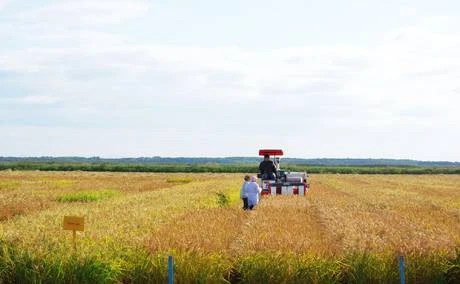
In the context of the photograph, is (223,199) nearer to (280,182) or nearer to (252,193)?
(280,182)

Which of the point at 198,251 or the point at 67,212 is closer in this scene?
the point at 198,251

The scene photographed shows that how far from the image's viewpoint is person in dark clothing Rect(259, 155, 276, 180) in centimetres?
3145

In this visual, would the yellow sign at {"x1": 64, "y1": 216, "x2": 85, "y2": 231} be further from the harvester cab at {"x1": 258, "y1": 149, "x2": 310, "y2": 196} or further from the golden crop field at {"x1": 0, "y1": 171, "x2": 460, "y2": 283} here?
the harvester cab at {"x1": 258, "y1": 149, "x2": 310, "y2": 196}

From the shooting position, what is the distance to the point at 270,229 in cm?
1744

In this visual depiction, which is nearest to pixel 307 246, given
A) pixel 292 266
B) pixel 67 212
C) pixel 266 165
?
pixel 292 266

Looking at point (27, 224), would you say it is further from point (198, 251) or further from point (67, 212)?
point (198, 251)

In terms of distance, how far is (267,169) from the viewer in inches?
1248

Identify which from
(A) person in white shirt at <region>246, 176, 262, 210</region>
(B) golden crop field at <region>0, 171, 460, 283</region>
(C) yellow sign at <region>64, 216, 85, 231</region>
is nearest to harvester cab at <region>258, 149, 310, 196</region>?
(A) person in white shirt at <region>246, 176, 262, 210</region>

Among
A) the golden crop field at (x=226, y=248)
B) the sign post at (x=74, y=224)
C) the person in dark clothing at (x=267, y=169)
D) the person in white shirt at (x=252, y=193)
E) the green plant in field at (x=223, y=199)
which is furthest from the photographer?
the person in dark clothing at (x=267, y=169)

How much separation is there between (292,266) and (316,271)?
0.43 meters

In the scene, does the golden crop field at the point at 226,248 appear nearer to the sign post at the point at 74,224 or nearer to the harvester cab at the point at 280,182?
the sign post at the point at 74,224

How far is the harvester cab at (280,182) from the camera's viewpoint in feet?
104

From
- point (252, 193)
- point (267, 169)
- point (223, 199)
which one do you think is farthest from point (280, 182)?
point (252, 193)

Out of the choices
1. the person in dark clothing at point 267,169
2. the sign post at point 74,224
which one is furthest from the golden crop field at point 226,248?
the person in dark clothing at point 267,169
